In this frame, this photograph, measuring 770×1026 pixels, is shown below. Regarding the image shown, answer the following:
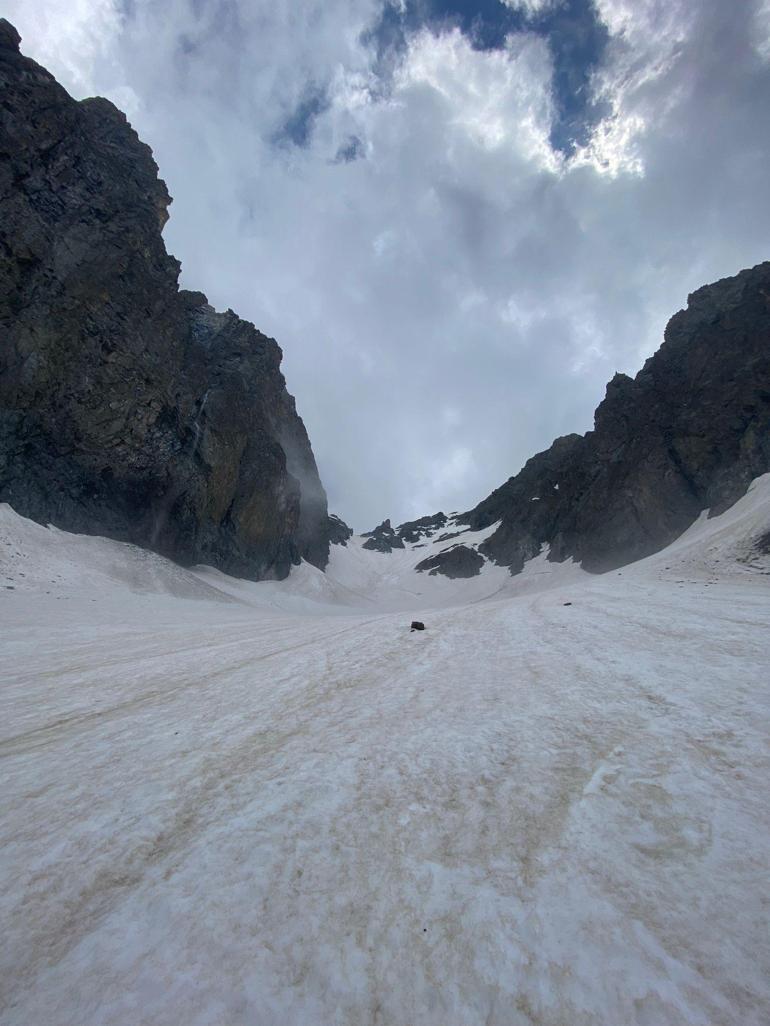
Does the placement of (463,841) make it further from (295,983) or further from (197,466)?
(197,466)

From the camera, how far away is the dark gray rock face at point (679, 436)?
44.2 m

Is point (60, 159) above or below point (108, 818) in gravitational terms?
above

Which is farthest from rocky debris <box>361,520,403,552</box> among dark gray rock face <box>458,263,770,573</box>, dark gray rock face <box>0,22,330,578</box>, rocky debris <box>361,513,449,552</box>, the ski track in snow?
the ski track in snow

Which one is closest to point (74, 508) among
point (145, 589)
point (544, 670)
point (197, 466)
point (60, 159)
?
point (145, 589)

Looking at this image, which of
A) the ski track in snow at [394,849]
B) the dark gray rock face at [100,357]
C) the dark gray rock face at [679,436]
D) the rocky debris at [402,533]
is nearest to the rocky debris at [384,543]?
the rocky debris at [402,533]

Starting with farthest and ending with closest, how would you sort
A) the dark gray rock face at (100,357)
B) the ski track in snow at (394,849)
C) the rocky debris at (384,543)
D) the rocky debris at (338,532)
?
the rocky debris at (384,543) → the rocky debris at (338,532) → the dark gray rock face at (100,357) → the ski track in snow at (394,849)

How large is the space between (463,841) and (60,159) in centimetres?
4947

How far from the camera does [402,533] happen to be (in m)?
147

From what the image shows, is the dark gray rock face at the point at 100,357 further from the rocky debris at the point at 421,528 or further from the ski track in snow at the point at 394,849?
the rocky debris at the point at 421,528

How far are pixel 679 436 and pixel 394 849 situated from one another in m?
60.1

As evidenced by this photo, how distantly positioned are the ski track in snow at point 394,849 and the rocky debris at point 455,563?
7718 cm

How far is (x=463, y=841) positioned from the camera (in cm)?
205

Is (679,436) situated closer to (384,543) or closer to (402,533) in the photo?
(384,543)

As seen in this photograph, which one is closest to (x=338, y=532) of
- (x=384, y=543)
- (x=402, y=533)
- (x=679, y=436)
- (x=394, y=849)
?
(x=384, y=543)
